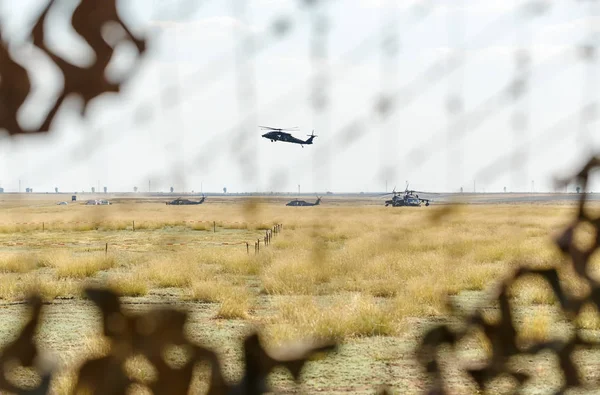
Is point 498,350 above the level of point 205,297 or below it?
above

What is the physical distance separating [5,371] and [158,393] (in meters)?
0.17

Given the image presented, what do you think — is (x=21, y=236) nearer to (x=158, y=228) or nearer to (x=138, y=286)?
(x=158, y=228)

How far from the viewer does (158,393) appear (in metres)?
0.82

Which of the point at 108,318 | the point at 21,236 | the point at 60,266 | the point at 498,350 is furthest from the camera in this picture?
the point at 21,236

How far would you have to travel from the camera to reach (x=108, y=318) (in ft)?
2.59

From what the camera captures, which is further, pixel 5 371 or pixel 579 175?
pixel 579 175

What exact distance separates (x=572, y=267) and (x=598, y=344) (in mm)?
135

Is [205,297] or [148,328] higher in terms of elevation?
[148,328]

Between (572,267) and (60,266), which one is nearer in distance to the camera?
(572,267)

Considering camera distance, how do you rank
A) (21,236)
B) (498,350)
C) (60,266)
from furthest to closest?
(21,236), (60,266), (498,350)

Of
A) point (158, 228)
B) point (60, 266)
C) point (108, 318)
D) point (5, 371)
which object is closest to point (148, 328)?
point (108, 318)

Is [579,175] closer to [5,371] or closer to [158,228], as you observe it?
[5,371]

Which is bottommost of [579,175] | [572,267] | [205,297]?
[205,297]

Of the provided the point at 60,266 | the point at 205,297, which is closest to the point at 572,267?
the point at 205,297
